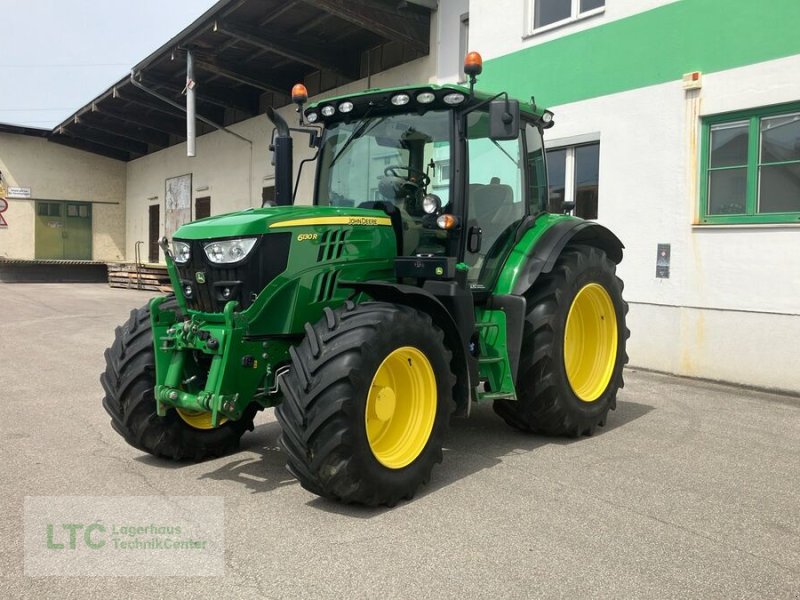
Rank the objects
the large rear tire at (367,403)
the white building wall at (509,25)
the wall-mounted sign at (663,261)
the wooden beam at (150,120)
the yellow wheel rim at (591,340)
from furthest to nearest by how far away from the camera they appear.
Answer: the wooden beam at (150,120) → the white building wall at (509,25) → the wall-mounted sign at (663,261) → the yellow wheel rim at (591,340) → the large rear tire at (367,403)

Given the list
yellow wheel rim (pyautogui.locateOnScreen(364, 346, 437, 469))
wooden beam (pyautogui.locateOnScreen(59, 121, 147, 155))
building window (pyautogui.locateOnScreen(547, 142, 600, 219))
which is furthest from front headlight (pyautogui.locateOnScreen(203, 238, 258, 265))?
wooden beam (pyautogui.locateOnScreen(59, 121, 147, 155))

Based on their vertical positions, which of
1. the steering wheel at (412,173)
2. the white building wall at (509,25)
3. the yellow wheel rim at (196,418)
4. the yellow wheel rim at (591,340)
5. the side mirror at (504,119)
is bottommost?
the yellow wheel rim at (196,418)

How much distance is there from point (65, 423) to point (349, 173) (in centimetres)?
309

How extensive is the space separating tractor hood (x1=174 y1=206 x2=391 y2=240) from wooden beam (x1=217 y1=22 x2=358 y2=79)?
1076cm

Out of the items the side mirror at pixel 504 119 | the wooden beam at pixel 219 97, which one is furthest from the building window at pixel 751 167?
the wooden beam at pixel 219 97

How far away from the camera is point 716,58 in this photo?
7.80 metres

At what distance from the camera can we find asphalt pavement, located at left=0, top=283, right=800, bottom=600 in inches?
120

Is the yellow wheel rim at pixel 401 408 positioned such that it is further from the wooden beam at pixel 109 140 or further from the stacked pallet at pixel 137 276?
the wooden beam at pixel 109 140

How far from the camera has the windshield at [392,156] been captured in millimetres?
4918

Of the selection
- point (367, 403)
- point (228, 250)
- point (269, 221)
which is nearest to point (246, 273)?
point (228, 250)

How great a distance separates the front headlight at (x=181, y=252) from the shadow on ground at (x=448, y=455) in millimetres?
1339

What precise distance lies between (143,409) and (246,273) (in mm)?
1186

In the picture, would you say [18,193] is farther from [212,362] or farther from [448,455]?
[448,455]

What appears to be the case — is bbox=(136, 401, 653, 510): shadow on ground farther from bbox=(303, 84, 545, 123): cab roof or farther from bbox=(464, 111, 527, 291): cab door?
bbox=(303, 84, 545, 123): cab roof
